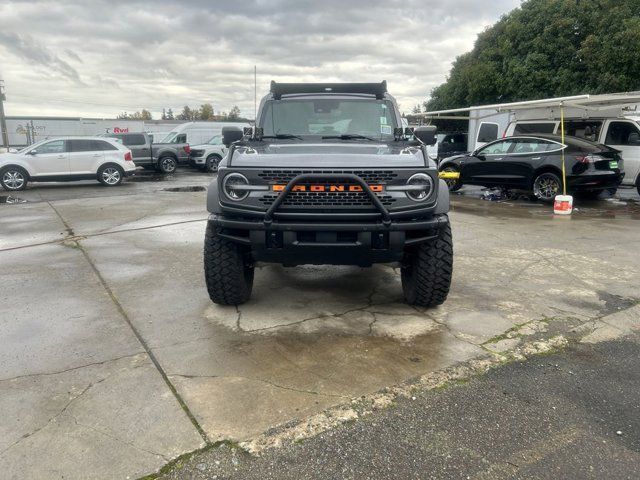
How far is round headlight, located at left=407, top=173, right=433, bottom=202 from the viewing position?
363 centimetres

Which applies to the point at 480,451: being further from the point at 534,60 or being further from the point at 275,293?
the point at 534,60

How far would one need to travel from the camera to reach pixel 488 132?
16141 mm

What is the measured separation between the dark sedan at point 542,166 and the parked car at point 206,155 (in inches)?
Result: 421

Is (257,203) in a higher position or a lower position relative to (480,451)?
higher

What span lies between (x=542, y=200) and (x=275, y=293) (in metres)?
8.32

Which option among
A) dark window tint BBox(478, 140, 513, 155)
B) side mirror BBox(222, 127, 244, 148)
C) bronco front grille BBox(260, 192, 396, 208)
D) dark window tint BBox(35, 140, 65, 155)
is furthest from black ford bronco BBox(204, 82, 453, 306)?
dark window tint BBox(35, 140, 65, 155)

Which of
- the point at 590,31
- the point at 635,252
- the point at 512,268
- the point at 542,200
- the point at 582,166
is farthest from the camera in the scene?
the point at 590,31

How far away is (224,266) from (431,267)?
1.73m

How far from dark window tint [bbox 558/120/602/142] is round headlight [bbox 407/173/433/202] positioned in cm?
1031

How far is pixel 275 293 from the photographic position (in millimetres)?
4879

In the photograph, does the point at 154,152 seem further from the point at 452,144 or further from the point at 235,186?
the point at 235,186

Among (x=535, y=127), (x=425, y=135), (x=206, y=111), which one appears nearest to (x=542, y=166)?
(x=535, y=127)

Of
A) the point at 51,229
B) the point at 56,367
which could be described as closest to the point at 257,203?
the point at 56,367

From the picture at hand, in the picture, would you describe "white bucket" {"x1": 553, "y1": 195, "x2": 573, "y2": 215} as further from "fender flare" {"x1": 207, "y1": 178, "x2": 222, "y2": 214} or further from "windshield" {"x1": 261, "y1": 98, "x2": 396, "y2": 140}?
"fender flare" {"x1": 207, "y1": 178, "x2": 222, "y2": 214}
